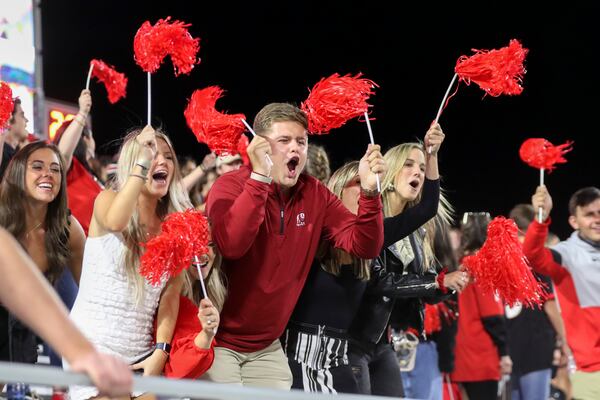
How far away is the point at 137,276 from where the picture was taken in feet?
11.6

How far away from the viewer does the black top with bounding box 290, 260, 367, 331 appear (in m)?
3.90

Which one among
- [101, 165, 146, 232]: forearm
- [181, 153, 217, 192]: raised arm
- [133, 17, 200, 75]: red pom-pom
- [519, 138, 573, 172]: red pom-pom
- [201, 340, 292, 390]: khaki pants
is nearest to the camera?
[101, 165, 146, 232]: forearm

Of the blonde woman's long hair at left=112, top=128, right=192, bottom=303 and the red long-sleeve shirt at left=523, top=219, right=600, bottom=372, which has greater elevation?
the blonde woman's long hair at left=112, top=128, right=192, bottom=303

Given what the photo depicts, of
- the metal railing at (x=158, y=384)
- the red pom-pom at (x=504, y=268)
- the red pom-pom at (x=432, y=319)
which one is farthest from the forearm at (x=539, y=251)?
the metal railing at (x=158, y=384)

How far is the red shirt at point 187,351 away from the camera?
3.47 metres

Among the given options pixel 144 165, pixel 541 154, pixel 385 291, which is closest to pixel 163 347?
pixel 144 165

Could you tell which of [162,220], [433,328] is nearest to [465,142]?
[433,328]

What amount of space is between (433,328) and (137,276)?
9.88ft

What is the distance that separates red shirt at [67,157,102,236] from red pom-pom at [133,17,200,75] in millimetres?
1165

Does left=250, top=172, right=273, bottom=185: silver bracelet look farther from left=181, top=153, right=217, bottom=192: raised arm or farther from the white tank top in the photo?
left=181, top=153, right=217, bottom=192: raised arm

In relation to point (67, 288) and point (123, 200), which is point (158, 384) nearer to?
point (123, 200)

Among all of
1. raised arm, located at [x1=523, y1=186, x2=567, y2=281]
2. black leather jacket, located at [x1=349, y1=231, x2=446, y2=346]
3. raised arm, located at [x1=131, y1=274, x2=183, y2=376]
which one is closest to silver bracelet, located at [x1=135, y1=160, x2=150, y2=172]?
raised arm, located at [x1=131, y1=274, x2=183, y2=376]

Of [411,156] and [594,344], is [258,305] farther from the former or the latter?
[594,344]

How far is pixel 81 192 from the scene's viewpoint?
16.4 ft
